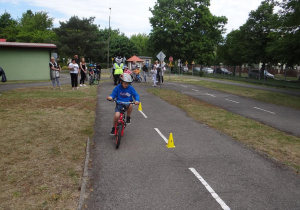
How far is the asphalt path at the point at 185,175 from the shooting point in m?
4.00

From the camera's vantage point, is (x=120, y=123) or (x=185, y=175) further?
(x=120, y=123)

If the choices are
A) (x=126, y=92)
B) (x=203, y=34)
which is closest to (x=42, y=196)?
(x=126, y=92)

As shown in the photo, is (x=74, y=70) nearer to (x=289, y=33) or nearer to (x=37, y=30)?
(x=289, y=33)

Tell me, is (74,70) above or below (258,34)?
below

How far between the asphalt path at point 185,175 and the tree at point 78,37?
4160 cm

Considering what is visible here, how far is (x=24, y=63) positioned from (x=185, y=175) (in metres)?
26.7

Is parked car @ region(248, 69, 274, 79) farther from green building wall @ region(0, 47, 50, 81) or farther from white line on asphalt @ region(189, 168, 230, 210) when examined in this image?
white line on asphalt @ region(189, 168, 230, 210)

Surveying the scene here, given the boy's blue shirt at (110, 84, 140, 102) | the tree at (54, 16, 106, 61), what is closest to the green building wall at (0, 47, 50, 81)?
the tree at (54, 16, 106, 61)

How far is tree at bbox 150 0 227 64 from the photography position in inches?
1989

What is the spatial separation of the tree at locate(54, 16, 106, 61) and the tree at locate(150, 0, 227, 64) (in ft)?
38.7

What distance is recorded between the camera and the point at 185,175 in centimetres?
495

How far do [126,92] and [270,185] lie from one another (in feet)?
13.5

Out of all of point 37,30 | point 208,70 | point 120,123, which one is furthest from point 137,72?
point 37,30

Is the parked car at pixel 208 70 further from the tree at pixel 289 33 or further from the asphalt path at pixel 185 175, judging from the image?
the asphalt path at pixel 185 175
